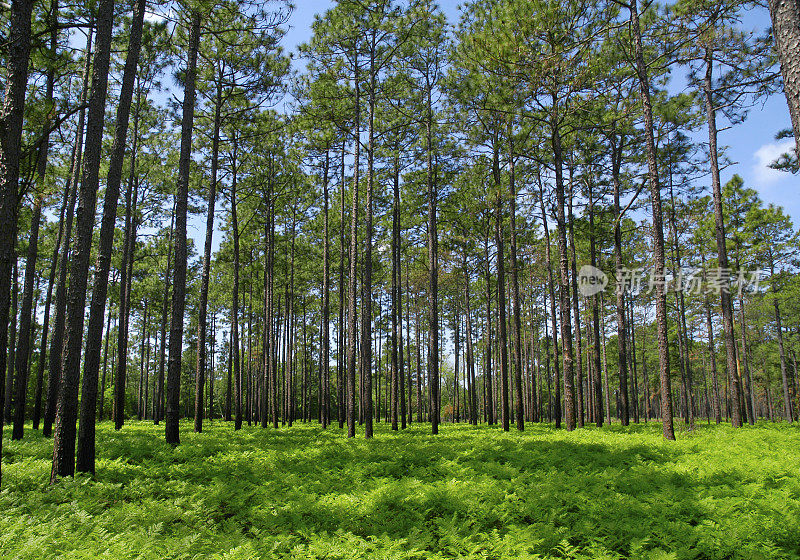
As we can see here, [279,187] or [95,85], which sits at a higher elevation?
[279,187]

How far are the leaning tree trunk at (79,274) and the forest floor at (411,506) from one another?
23.3 inches

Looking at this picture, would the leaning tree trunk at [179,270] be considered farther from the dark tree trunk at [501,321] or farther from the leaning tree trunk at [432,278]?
the dark tree trunk at [501,321]

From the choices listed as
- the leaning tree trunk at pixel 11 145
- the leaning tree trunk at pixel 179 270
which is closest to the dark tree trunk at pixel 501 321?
the leaning tree trunk at pixel 179 270

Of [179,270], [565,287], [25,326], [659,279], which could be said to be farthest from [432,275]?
[25,326]

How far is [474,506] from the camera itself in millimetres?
5281

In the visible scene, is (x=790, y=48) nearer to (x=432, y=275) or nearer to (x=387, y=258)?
(x=432, y=275)

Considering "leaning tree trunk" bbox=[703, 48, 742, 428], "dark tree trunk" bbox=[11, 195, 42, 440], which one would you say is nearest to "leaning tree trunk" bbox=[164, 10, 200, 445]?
"dark tree trunk" bbox=[11, 195, 42, 440]

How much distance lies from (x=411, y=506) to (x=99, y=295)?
6381 mm

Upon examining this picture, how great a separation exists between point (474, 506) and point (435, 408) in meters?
11.2

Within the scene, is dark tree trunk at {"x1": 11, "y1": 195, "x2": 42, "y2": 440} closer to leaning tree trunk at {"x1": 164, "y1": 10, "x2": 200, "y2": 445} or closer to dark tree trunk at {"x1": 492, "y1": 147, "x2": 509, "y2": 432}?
leaning tree trunk at {"x1": 164, "y1": 10, "x2": 200, "y2": 445}

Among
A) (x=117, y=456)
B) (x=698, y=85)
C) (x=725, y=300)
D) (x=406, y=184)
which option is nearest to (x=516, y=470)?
(x=117, y=456)

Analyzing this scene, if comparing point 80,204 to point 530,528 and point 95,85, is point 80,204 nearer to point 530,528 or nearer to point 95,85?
point 95,85

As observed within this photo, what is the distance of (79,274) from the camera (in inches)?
279

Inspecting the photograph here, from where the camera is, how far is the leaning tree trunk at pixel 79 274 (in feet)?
22.5
